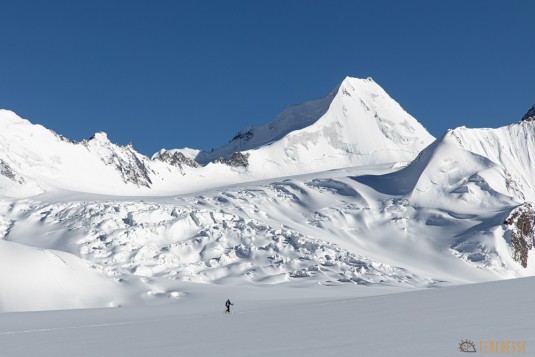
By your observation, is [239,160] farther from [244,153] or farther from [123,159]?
[123,159]

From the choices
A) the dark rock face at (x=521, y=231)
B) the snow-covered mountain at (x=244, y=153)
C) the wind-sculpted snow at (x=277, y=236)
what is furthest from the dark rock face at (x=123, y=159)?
the dark rock face at (x=521, y=231)

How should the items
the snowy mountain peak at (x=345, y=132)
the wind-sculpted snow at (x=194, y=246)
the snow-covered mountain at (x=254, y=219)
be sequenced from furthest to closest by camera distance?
1. the snowy mountain peak at (x=345, y=132)
2. the wind-sculpted snow at (x=194, y=246)
3. the snow-covered mountain at (x=254, y=219)

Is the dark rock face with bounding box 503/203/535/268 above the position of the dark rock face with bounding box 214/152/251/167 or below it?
below

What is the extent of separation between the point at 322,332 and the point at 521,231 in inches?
3590

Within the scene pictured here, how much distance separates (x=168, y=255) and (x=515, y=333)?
68121 mm

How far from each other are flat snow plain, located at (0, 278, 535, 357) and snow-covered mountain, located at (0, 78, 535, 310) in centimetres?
3097

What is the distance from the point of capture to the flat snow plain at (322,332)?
1281 centimetres

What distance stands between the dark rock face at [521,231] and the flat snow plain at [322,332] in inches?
3026

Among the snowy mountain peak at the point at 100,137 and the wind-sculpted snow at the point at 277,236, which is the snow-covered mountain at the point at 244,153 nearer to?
the snowy mountain peak at the point at 100,137

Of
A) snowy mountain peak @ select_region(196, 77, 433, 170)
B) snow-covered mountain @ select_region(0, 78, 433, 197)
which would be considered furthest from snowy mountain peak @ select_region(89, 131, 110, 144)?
snowy mountain peak @ select_region(196, 77, 433, 170)

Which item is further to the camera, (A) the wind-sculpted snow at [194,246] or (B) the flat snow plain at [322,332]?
(A) the wind-sculpted snow at [194,246]

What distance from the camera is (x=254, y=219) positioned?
91.7 m

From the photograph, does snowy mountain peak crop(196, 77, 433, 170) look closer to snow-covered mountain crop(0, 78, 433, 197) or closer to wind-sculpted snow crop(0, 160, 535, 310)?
snow-covered mountain crop(0, 78, 433, 197)

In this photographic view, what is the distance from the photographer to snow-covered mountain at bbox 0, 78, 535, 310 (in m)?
72.7
